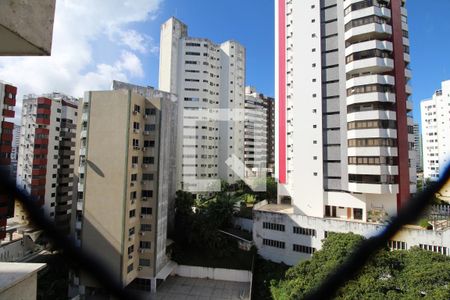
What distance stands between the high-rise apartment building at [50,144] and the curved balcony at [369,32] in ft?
47.4

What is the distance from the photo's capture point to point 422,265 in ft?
16.4

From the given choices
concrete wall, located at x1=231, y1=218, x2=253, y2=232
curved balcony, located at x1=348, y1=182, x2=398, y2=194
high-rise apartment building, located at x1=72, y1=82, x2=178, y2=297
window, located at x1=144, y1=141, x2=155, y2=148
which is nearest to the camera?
high-rise apartment building, located at x1=72, y1=82, x2=178, y2=297

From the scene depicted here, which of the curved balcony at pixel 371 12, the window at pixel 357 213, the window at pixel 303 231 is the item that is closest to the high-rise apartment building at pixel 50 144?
the window at pixel 303 231

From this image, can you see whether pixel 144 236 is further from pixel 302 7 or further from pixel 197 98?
pixel 197 98

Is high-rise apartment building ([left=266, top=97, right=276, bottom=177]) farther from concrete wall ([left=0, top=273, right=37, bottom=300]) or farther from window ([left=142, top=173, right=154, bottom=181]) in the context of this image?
concrete wall ([left=0, top=273, right=37, bottom=300])

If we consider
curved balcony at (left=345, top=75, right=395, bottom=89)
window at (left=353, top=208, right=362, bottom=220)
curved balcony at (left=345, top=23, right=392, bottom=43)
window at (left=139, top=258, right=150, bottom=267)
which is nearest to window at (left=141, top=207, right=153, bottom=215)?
window at (left=139, top=258, right=150, bottom=267)

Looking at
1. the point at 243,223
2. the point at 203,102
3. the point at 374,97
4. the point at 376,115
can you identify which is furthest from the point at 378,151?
the point at 203,102

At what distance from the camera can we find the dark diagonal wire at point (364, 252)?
354 mm

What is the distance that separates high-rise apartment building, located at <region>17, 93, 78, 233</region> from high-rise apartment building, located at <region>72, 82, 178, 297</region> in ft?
17.6

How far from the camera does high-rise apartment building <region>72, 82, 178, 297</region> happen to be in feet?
27.8

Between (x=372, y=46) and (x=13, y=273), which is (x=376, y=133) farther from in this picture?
(x=13, y=273)

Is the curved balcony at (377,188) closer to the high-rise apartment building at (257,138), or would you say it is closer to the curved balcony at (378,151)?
the curved balcony at (378,151)

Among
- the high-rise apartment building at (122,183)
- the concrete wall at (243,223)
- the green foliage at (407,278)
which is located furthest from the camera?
the concrete wall at (243,223)

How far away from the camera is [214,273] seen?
9953 millimetres
